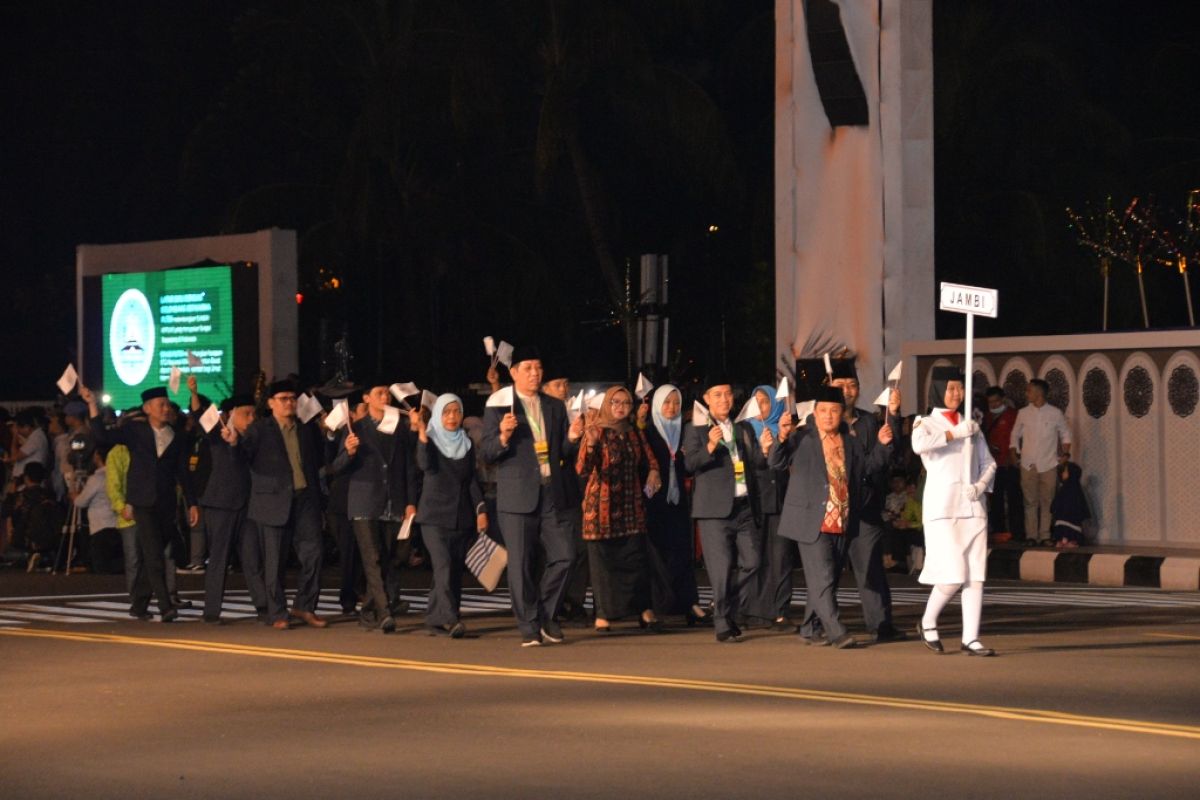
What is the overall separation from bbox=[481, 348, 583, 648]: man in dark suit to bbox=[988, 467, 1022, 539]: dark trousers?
9746mm

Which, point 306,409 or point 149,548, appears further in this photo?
point 149,548

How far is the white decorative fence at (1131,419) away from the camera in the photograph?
24.1 m

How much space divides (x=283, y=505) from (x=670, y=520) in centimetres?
294

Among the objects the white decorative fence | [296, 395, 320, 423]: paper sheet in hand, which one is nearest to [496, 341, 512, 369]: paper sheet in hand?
[296, 395, 320, 423]: paper sheet in hand

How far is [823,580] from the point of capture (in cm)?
1549

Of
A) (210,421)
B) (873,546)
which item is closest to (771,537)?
(873,546)

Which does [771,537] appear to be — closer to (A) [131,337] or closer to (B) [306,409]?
(B) [306,409]

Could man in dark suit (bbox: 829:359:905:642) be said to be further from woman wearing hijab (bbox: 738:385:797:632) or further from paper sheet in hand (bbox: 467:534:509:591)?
paper sheet in hand (bbox: 467:534:509:591)

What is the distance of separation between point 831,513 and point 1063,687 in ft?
9.78

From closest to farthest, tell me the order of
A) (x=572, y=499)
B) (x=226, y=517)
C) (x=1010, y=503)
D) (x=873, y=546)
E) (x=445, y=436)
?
1. (x=873, y=546)
2. (x=572, y=499)
3. (x=445, y=436)
4. (x=226, y=517)
5. (x=1010, y=503)

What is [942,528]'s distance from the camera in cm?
1523

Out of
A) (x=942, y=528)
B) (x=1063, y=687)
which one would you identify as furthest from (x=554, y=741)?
(x=942, y=528)

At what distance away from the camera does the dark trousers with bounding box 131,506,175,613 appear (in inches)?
730

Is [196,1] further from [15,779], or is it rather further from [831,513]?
[15,779]
